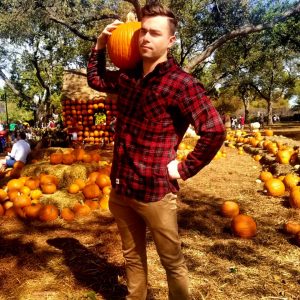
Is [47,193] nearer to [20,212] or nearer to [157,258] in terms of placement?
[20,212]

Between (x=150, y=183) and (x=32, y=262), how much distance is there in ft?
8.42

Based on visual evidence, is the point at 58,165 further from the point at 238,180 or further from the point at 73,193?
the point at 238,180

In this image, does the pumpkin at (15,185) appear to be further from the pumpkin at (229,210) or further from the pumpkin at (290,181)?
the pumpkin at (290,181)

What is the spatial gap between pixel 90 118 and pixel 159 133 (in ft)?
62.8

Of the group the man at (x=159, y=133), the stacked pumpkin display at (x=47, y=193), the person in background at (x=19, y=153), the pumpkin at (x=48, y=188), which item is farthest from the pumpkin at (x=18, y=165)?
the man at (x=159, y=133)

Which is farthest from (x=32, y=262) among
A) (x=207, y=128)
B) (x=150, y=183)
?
(x=207, y=128)

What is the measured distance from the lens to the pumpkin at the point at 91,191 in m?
6.64

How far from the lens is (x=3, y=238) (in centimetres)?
505

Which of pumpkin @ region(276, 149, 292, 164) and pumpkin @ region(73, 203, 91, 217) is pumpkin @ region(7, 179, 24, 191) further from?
pumpkin @ region(276, 149, 292, 164)

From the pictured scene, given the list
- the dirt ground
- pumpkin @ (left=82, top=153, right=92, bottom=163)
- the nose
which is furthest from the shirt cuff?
pumpkin @ (left=82, top=153, right=92, bottom=163)

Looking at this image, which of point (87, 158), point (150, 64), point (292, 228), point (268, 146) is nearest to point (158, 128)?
point (150, 64)

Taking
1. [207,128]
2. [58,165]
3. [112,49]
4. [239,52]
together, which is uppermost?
[239,52]

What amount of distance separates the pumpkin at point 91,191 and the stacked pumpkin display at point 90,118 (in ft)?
45.6

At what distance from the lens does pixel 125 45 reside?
2.72 m
